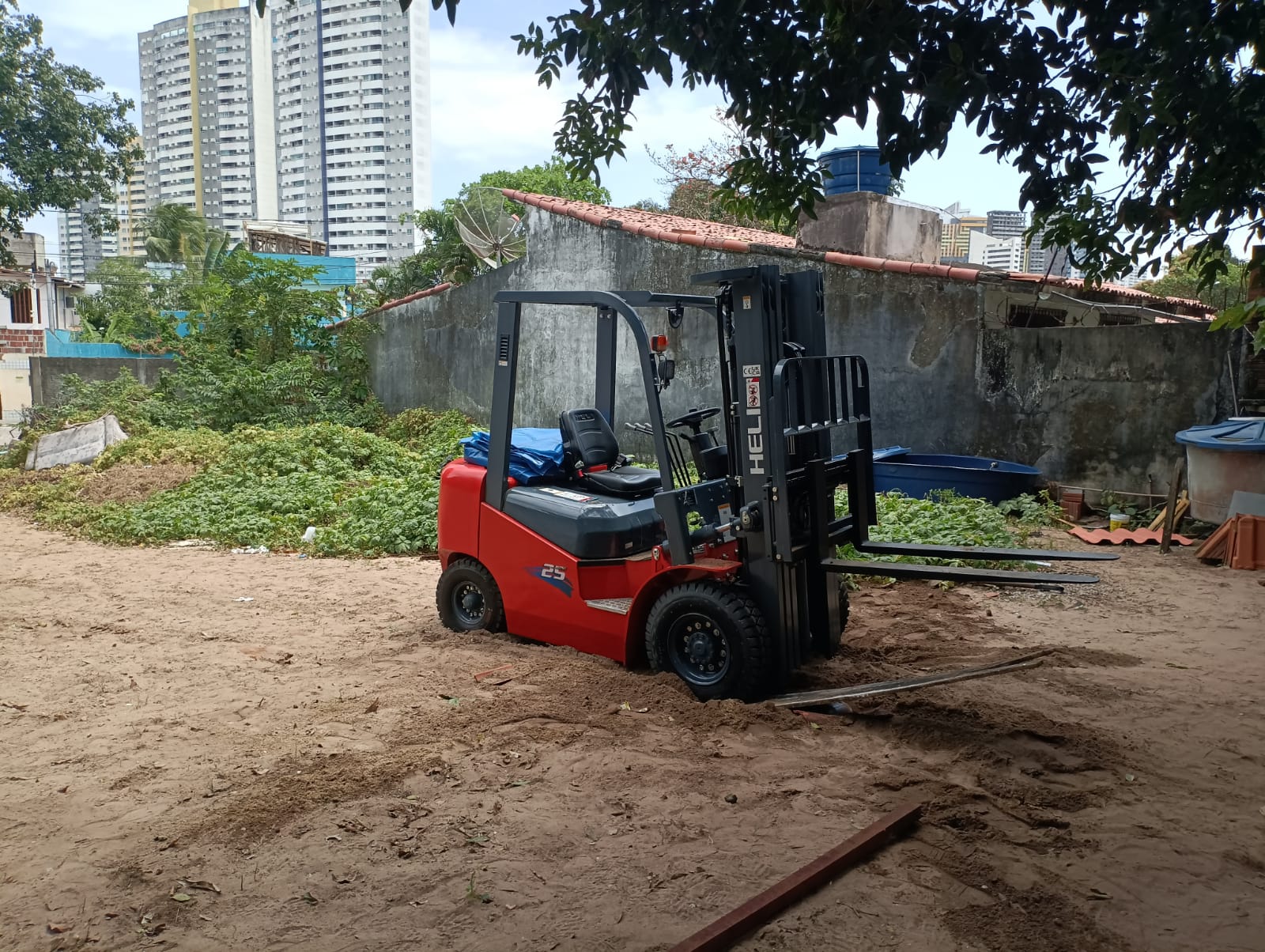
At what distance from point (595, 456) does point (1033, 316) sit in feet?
24.9

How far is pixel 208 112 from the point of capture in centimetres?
6638

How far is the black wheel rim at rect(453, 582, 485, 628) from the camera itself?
22.1 feet

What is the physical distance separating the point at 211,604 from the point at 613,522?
165 inches

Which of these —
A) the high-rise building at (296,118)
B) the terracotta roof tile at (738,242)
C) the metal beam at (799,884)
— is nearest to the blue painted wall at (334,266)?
the high-rise building at (296,118)

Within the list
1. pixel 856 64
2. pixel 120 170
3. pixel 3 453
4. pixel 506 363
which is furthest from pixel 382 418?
pixel 856 64

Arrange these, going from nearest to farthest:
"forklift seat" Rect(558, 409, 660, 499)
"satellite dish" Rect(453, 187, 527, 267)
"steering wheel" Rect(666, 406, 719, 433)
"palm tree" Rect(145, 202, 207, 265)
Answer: "steering wheel" Rect(666, 406, 719, 433), "forklift seat" Rect(558, 409, 660, 499), "satellite dish" Rect(453, 187, 527, 267), "palm tree" Rect(145, 202, 207, 265)

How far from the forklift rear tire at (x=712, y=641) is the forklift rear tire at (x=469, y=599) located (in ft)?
4.61

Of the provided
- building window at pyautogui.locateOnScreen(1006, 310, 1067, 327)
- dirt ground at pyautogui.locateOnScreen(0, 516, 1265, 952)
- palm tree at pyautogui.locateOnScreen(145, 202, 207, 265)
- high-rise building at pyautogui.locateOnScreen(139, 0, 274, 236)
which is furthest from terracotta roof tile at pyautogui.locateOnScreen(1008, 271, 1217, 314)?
high-rise building at pyautogui.locateOnScreen(139, 0, 274, 236)

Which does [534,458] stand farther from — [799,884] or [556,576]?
[799,884]

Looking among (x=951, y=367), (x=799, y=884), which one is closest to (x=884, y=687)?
(x=799, y=884)

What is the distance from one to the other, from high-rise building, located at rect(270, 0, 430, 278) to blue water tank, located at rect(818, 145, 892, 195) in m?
46.7

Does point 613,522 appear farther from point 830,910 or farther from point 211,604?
point 211,604

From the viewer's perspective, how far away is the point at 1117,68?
3.77m

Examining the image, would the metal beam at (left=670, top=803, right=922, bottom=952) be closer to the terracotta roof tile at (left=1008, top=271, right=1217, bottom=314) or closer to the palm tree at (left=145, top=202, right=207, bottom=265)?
the terracotta roof tile at (left=1008, top=271, right=1217, bottom=314)
